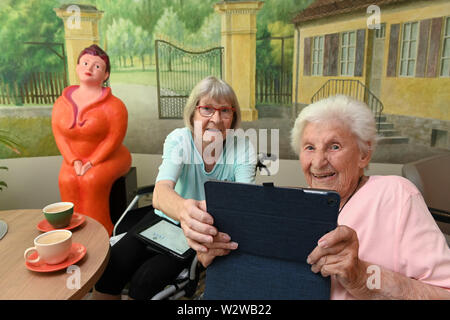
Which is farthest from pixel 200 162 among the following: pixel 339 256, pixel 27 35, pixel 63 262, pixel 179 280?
pixel 27 35

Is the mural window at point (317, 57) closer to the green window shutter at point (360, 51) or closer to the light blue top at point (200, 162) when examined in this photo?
the green window shutter at point (360, 51)

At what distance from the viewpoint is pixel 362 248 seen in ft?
3.35

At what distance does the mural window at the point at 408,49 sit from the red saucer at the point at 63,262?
244 cm

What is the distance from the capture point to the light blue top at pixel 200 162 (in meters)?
1.66

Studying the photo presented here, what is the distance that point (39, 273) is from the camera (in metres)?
1.11

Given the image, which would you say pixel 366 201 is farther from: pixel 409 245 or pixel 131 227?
pixel 131 227

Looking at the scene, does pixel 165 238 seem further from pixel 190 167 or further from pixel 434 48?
pixel 434 48

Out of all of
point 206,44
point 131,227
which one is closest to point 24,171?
point 131,227

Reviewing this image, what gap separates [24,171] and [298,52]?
2.76 meters

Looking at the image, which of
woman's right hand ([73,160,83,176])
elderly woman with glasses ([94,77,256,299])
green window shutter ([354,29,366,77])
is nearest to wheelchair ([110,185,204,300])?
elderly woman with glasses ([94,77,256,299])

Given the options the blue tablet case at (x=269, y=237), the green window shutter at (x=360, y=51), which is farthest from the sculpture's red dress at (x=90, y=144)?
the green window shutter at (x=360, y=51)

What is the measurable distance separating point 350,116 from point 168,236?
102 cm

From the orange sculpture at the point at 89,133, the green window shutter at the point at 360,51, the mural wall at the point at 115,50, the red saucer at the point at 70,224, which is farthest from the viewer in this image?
the mural wall at the point at 115,50

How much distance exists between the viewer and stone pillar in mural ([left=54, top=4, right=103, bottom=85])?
295 cm
